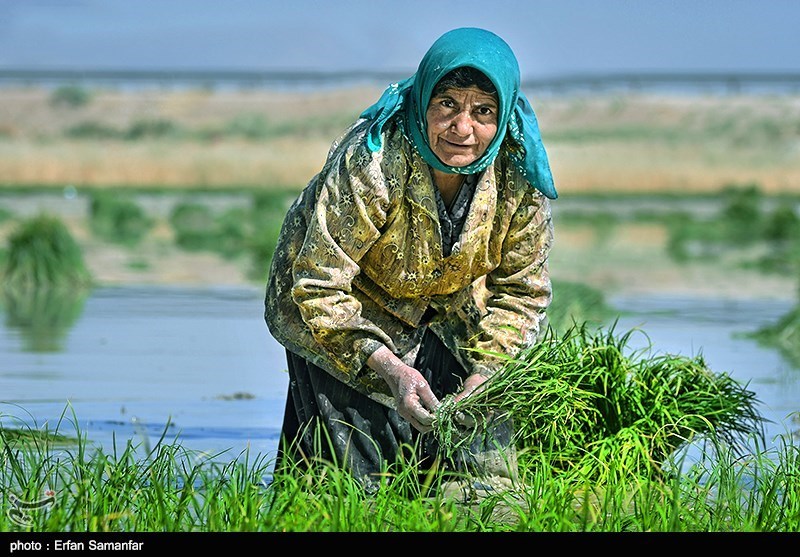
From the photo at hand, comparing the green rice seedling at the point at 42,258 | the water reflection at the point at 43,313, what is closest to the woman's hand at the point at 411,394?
the water reflection at the point at 43,313

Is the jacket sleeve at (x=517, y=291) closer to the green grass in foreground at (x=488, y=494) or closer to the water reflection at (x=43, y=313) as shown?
the green grass in foreground at (x=488, y=494)

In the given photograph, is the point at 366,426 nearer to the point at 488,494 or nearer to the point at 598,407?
the point at 488,494

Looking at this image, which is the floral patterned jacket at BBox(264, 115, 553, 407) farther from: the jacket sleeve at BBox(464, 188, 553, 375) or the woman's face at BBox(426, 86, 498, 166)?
the woman's face at BBox(426, 86, 498, 166)

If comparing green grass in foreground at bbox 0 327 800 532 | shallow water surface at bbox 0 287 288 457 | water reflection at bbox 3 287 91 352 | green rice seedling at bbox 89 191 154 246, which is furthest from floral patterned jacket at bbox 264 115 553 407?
green rice seedling at bbox 89 191 154 246

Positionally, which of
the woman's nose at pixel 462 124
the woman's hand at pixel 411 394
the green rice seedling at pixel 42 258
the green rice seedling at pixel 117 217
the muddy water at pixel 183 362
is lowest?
the woman's hand at pixel 411 394

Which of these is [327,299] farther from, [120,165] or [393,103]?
[120,165]

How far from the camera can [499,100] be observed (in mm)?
5012

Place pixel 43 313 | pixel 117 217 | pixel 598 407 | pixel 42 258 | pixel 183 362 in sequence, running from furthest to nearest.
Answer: pixel 117 217 < pixel 42 258 < pixel 43 313 < pixel 183 362 < pixel 598 407

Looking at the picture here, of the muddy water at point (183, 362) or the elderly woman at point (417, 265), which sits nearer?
the elderly woman at point (417, 265)

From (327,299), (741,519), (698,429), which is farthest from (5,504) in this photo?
(698,429)

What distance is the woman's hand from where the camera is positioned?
16.7 ft

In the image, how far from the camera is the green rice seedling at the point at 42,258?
13.9m

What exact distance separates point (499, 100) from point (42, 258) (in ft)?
32.0

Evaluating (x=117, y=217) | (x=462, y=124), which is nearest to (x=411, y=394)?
(x=462, y=124)
